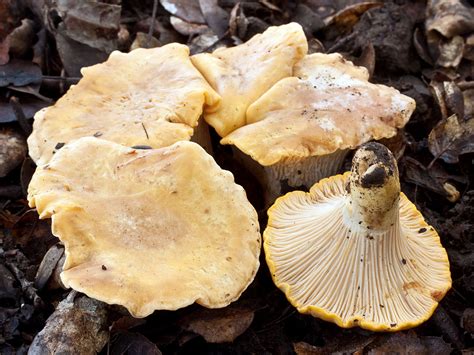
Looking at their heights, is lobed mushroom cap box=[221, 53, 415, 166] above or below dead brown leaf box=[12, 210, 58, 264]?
above

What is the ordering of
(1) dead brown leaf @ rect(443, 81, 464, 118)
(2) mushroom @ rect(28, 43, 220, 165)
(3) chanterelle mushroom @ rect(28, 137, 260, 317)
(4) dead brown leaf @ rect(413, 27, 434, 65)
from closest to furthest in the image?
(3) chanterelle mushroom @ rect(28, 137, 260, 317) → (2) mushroom @ rect(28, 43, 220, 165) → (1) dead brown leaf @ rect(443, 81, 464, 118) → (4) dead brown leaf @ rect(413, 27, 434, 65)

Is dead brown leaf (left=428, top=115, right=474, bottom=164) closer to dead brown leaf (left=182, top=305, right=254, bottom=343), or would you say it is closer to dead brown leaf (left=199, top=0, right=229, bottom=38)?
dead brown leaf (left=182, top=305, right=254, bottom=343)

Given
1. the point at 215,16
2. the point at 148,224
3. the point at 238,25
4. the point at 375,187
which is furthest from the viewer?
the point at 215,16

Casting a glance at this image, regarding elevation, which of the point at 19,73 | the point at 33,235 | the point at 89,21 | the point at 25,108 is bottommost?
the point at 33,235

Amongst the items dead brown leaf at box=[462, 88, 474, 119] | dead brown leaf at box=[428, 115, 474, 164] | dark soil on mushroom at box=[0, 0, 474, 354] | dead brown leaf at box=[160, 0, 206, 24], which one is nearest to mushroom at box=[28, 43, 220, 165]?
dark soil on mushroom at box=[0, 0, 474, 354]

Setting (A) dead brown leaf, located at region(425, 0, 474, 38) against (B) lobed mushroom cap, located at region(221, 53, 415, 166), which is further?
(A) dead brown leaf, located at region(425, 0, 474, 38)

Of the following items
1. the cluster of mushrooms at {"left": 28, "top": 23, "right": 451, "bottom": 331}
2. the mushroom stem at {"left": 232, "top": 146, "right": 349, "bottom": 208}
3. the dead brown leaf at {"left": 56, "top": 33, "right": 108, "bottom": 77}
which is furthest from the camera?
the dead brown leaf at {"left": 56, "top": 33, "right": 108, "bottom": 77}

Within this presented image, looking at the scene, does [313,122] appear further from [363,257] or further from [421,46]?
[421,46]

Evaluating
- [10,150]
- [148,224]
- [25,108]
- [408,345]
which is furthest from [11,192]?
[408,345]
